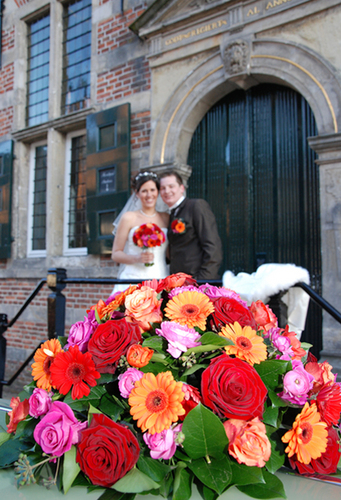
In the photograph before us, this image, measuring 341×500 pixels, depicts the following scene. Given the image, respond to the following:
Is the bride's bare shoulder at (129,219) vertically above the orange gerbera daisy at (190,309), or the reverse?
the bride's bare shoulder at (129,219)

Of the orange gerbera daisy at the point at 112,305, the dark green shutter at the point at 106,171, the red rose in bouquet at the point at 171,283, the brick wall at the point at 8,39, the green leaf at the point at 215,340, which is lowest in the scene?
the green leaf at the point at 215,340

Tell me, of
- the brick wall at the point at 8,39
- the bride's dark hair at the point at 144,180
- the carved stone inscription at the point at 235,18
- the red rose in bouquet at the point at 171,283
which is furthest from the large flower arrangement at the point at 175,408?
the brick wall at the point at 8,39

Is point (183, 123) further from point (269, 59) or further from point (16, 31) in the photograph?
point (16, 31)

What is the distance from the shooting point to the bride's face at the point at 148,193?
3953 millimetres

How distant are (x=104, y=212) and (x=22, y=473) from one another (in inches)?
202

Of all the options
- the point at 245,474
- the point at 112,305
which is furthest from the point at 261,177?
the point at 245,474

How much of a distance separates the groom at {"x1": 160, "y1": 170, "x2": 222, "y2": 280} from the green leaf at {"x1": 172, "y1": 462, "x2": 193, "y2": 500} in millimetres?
2595

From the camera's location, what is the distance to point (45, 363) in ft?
3.73

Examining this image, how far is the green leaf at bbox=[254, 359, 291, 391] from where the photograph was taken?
1008 mm

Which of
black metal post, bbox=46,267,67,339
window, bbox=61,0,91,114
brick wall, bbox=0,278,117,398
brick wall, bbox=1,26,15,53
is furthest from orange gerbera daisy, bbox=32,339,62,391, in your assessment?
brick wall, bbox=1,26,15,53

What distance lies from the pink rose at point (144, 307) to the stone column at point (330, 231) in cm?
336

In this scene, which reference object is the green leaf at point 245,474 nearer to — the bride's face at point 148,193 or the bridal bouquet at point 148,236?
the bridal bouquet at point 148,236

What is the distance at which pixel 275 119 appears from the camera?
495 centimetres

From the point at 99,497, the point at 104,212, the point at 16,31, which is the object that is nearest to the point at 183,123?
the point at 104,212
